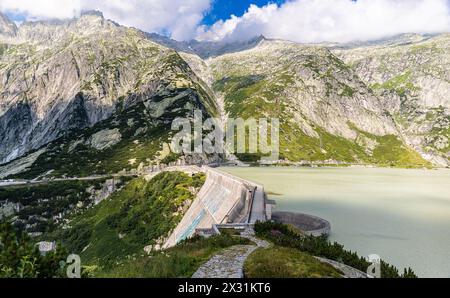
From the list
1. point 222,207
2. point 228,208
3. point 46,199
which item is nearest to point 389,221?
point 228,208

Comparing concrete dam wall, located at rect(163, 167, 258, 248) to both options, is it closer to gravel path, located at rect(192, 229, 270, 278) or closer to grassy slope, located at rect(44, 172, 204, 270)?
grassy slope, located at rect(44, 172, 204, 270)

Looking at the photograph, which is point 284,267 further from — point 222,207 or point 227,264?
point 222,207

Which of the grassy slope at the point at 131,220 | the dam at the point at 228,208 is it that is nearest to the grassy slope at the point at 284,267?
the dam at the point at 228,208

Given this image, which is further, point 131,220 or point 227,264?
point 131,220

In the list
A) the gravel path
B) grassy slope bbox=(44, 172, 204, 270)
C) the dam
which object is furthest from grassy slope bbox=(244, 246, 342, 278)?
grassy slope bbox=(44, 172, 204, 270)

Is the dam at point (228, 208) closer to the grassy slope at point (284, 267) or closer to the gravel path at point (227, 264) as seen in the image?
the gravel path at point (227, 264)

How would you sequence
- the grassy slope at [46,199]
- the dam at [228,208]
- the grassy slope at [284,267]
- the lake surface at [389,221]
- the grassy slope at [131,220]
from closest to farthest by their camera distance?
the grassy slope at [284,267], the lake surface at [389,221], the dam at [228,208], the grassy slope at [131,220], the grassy slope at [46,199]
